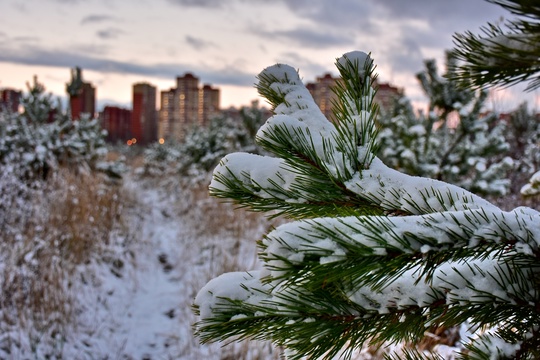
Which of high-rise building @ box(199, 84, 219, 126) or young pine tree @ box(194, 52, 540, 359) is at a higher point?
high-rise building @ box(199, 84, 219, 126)

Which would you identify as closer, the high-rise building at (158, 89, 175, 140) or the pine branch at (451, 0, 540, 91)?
the pine branch at (451, 0, 540, 91)

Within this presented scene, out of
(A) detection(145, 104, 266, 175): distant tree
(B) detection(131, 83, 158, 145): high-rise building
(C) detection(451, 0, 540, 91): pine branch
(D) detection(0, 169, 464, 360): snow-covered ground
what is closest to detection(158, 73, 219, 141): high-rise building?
(B) detection(131, 83, 158, 145): high-rise building

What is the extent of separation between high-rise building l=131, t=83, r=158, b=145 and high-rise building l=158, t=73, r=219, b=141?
20.8 ft

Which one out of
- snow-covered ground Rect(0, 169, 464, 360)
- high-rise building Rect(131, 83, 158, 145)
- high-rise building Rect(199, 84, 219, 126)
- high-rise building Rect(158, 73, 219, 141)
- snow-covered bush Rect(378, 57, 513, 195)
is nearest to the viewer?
snow-covered ground Rect(0, 169, 464, 360)

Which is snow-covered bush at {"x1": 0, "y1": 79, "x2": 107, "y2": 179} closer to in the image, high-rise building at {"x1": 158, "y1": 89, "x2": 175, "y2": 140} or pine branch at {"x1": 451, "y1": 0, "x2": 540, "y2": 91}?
pine branch at {"x1": 451, "y1": 0, "x2": 540, "y2": 91}

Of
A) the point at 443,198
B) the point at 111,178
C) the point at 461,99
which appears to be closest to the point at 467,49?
the point at 443,198

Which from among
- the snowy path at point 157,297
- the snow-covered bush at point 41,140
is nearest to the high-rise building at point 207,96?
the snow-covered bush at point 41,140

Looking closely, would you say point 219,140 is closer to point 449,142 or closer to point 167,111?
point 449,142

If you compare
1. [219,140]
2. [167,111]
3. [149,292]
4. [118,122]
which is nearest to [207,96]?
[167,111]

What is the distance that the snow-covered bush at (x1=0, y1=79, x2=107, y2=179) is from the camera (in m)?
7.40

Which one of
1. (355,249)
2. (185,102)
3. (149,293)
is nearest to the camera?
(355,249)

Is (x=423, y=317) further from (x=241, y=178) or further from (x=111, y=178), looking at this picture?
(x=111, y=178)

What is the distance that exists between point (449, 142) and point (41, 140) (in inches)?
260

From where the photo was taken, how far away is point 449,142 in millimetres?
5582
